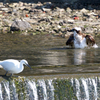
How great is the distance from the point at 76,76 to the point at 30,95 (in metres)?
1.59

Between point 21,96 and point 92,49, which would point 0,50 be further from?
point 21,96

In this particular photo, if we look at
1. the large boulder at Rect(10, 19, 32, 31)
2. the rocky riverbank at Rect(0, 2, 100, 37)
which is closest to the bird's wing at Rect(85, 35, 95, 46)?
the rocky riverbank at Rect(0, 2, 100, 37)

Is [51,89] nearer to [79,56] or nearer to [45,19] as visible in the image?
[79,56]

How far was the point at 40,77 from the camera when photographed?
35.5 ft

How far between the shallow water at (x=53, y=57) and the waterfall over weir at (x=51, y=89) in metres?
0.68

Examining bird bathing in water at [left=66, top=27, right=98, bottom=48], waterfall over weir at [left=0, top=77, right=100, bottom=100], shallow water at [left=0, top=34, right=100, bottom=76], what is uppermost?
bird bathing in water at [left=66, top=27, right=98, bottom=48]

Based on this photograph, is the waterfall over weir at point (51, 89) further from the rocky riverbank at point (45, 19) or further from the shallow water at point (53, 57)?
the rocky riverbank at point (45, 19)

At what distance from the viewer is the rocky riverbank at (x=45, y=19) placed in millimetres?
27312

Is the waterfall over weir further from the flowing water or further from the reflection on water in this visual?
the reflection on water

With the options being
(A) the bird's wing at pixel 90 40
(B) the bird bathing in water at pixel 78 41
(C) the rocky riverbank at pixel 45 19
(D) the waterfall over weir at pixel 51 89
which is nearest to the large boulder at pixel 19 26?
(C) the rocky riverbank at pixel 45 19

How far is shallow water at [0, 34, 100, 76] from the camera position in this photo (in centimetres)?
1200

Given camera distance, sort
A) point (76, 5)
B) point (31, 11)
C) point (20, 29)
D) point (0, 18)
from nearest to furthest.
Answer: point (20, 29), point (0, 18), point (31, 11), point (76, 5)

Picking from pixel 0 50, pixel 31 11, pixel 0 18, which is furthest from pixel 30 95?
pixel 31 11

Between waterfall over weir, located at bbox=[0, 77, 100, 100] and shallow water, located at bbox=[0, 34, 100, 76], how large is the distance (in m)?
0.68
